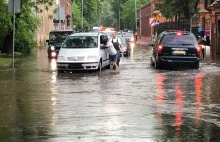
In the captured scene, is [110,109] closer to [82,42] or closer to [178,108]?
[178,108]

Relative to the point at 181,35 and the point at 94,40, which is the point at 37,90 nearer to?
the point at 94,40

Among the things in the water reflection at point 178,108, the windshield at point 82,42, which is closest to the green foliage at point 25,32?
the windshield at point 82,42

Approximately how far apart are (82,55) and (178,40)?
432 cm

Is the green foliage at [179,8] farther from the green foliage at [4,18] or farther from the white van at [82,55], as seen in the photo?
the white van at [82,55]

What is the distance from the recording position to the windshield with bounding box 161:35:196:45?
73.0 ft

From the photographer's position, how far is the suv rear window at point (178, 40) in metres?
22.3

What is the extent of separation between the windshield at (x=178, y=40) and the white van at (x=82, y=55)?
2692 millimetres

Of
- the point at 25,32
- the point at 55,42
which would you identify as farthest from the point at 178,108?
the point at 25,32

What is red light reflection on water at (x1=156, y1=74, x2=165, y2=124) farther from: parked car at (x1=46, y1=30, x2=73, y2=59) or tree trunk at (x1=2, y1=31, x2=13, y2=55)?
tree trunk at (x1=2, y1=31, x2=13, y2=55)

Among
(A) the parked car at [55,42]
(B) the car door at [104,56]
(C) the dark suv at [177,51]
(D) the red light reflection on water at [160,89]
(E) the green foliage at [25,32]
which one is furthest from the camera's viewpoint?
(E) the green foliage at [25,32]

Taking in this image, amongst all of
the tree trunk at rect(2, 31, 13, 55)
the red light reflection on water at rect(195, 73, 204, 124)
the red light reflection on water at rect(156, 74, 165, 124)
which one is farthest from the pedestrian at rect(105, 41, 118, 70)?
the tree trunk at rect(2, 31, 13, 55)

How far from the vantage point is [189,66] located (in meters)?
22.8

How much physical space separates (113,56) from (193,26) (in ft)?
69.1

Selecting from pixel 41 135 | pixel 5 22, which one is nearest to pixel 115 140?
pixel 41 135
